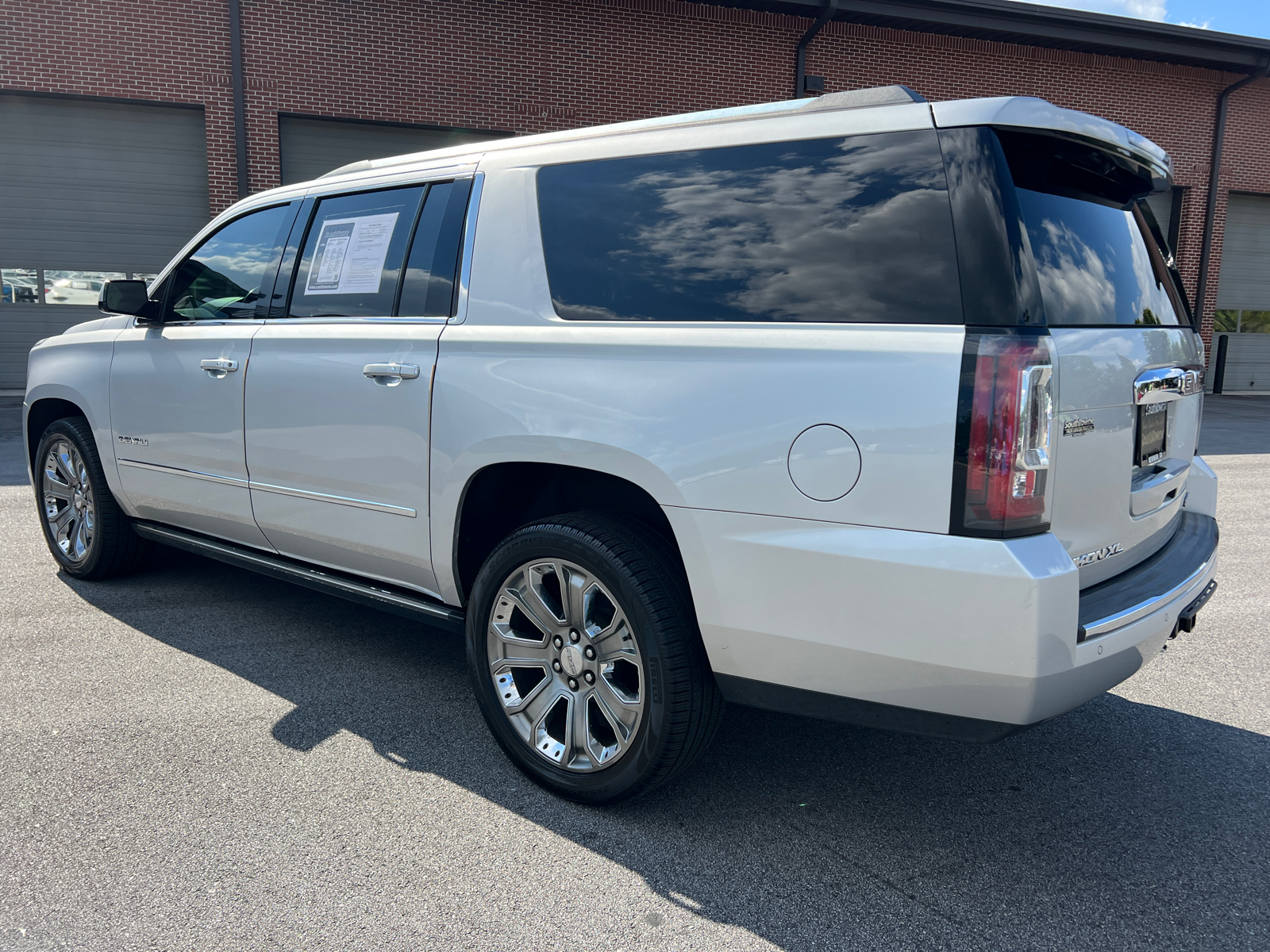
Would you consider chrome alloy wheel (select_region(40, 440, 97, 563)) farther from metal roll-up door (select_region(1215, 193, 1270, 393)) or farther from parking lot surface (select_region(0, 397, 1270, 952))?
metal roll-up door (select_region(1215, 193, 1270, 393))

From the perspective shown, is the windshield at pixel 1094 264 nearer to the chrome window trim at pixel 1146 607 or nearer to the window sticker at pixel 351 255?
the chrome window trim at pixel 1146 607

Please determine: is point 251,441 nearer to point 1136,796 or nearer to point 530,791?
point 530,791

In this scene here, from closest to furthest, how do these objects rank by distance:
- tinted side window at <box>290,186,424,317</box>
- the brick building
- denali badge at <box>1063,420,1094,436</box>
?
denali badge at <box>1063,420,1094,436</box> → tinted side window at <box>290,186,424,317</box> → the brick building

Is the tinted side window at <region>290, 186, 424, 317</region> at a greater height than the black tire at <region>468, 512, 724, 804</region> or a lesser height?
greater

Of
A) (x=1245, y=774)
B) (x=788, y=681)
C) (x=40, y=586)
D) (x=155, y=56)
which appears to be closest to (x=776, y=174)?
(x=788, y=681)

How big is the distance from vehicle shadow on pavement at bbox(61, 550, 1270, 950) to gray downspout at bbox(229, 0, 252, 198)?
11698 mm

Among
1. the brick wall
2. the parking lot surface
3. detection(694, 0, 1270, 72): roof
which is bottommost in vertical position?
the parking lot surface

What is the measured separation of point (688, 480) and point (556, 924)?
112 cm

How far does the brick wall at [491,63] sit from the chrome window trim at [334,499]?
11771mm

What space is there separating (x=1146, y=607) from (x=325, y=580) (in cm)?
277

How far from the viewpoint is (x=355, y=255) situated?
3.55 meters

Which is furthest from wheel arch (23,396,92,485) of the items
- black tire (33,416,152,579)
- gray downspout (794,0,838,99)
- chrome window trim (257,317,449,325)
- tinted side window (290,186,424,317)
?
gray downspout (794,0,838,99)

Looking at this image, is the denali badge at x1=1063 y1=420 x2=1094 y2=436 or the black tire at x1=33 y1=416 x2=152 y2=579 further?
the black tire at x1=33 y1=416 x2=152 y2=579

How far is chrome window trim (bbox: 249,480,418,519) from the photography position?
10.6 feet
